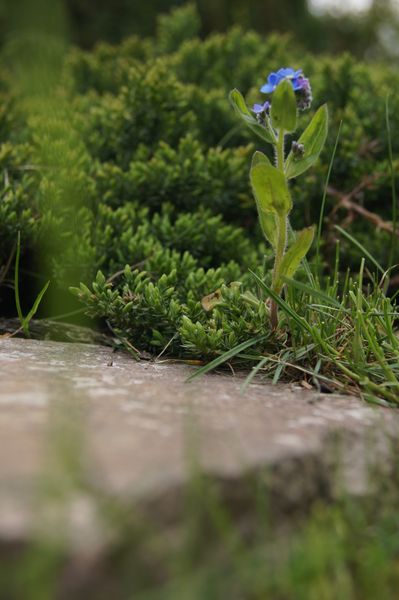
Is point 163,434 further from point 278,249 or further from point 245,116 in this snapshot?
point 245,116

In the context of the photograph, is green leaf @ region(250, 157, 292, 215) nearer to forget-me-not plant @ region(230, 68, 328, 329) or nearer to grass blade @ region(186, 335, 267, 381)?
forget-me-not plant @ region(230, 68, 328, 329)

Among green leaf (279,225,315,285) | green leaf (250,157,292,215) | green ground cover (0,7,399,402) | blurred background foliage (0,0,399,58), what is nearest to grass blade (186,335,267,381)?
green ground cover (0,7,399,402)

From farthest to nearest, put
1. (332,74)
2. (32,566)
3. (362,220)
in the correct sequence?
1. (332,74)
2. (362,220)
3. (32,566)

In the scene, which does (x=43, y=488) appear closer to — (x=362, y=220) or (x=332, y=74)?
(x=362, y=220)

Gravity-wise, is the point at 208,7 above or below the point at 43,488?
above

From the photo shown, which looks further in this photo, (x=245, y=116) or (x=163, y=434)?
(x=245, y=116)

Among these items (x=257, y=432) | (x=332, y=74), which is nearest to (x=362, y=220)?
(x=332, y=74)

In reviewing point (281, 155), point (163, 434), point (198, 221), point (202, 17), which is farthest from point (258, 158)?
point (202, 17)
